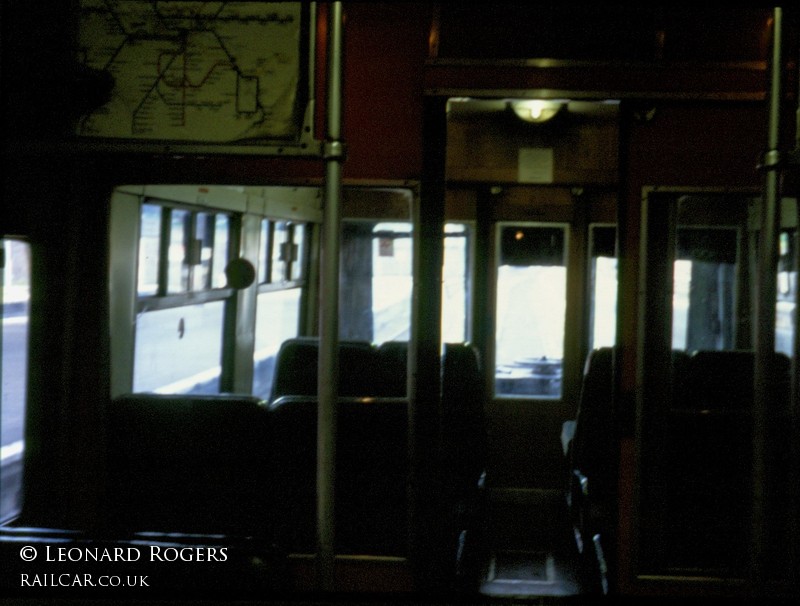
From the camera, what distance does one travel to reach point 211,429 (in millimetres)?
3629

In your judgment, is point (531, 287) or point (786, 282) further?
point (531, 287)

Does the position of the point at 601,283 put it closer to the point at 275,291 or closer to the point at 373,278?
the point at 373,278

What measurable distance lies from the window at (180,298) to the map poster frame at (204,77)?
1.41 meters

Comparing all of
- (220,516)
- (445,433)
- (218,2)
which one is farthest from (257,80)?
(445,433)

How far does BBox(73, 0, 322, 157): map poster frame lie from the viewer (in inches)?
92.9

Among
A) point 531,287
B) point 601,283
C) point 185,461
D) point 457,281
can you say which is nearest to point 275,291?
point 457,281

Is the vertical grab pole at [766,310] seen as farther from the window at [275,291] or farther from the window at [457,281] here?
the window at [457,281]

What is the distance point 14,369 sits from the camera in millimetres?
3402

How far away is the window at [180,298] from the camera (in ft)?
12.8

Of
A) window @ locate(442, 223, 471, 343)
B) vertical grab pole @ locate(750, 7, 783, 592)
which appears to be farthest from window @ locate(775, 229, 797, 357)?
window @ locate(442, 223, 471, 343)

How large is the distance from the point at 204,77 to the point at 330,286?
816 millimetres

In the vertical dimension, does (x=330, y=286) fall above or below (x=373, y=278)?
below

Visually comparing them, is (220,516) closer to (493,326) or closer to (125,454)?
(125,454)

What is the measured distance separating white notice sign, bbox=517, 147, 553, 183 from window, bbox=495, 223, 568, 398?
62 cm
